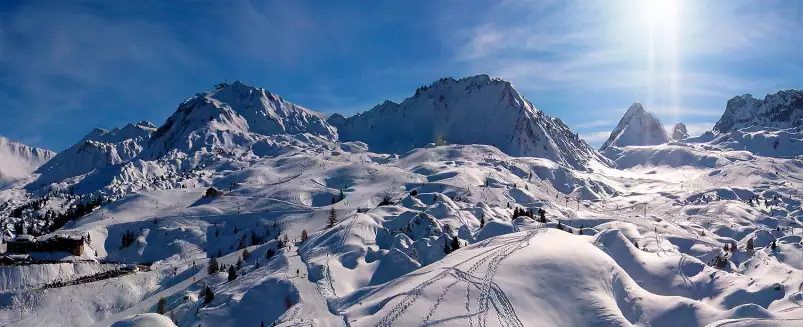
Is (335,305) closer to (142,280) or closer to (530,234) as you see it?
(530,234)

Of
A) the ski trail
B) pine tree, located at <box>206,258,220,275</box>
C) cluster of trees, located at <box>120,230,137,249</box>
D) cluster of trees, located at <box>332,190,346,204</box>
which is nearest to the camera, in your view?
the ski trail

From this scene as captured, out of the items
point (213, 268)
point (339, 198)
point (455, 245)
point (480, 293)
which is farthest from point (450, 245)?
point (339, 198)

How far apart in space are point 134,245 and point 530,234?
10437cm

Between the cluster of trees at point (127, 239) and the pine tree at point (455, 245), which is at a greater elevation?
the cluster of trees at point (127, 239)

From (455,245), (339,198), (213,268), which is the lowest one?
(213,268)

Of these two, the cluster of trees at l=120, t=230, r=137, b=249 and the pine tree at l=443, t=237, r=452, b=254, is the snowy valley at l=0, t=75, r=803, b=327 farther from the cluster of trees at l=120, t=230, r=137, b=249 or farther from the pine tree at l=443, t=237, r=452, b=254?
the cluster of trees at l=120, t=230, r=137, b=249

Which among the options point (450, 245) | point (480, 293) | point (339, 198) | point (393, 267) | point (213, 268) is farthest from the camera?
point (339, 198)

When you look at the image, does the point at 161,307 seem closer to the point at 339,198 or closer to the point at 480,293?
the point at 480,293

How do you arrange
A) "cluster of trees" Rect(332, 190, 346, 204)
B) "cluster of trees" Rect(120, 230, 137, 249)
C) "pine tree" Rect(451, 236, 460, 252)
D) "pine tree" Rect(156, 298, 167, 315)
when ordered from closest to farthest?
"pine tree" Rect(156, 298, 167, 315)
"pine tree" Rect(451, 236, 460, 252)
"cluster of trees" Rect(120, 230, 137, 249)
"cluster of trees" Rect(332, 190, 346, 204)

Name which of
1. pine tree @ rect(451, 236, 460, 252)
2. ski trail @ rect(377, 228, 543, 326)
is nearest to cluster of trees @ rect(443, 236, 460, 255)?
pine tree @ rect(451, 236, 460, 252)

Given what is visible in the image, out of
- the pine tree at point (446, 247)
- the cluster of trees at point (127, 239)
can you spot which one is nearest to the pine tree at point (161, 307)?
the pine tree at point (446, 247)

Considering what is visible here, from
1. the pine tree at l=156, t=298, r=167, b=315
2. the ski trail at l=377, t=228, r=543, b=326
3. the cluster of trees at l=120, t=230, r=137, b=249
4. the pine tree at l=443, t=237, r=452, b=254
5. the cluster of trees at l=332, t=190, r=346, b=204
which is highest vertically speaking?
the cluster of trees at l=332, t=190, r=346, b=204

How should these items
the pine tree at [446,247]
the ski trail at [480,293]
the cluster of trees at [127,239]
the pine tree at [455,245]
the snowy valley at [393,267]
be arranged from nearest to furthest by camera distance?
the ski trail at [480,293]
the snowy valley at [393,267]
the pine tree at [446,247]
the pine tree at [455,245]
the cluster of trees at [127,239]

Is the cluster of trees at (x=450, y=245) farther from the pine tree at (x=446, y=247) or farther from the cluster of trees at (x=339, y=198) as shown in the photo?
the cluster of trees at (x=339, y=198)
